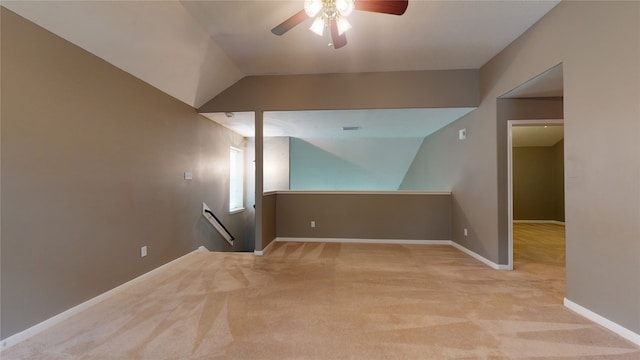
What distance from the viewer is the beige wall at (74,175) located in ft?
5.79

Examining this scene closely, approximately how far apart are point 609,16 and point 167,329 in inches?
159

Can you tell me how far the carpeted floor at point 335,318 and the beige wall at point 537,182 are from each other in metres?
4.42

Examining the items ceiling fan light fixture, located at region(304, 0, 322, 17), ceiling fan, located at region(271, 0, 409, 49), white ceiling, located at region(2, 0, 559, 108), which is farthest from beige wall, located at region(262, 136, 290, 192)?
ceiling fan light fixture, located at region(304, 0, 322, 17)

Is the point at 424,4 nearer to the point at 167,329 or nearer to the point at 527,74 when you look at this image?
the point at 527,74

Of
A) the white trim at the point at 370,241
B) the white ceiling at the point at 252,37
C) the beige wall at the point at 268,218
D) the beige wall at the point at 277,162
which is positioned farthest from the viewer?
the beige wall at the point at 277,162

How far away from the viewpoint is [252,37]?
2.87 m

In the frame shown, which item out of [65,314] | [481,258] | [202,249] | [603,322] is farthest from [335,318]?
[202,249]

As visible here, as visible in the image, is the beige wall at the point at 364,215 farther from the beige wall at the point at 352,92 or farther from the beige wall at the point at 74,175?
the beige wall at the point at 74,175

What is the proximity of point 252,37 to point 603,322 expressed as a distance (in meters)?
4.09

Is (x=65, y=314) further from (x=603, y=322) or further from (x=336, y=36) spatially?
(x=603, y=322)

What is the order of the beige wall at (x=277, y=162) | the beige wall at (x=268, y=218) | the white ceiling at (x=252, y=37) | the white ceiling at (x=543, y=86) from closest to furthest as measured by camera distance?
the white ceiling at (x=252, y=37)
the white ceiling at (x=543, y=86)
the beige wall at (x=268, y=218)
the beige wall at (x=277, y=162)

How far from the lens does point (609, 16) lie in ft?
6.10

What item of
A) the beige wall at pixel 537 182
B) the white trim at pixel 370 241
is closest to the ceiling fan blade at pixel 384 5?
the white trim at pixel 370 241

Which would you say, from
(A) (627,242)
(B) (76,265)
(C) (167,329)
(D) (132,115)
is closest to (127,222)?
(B) (76,265)
